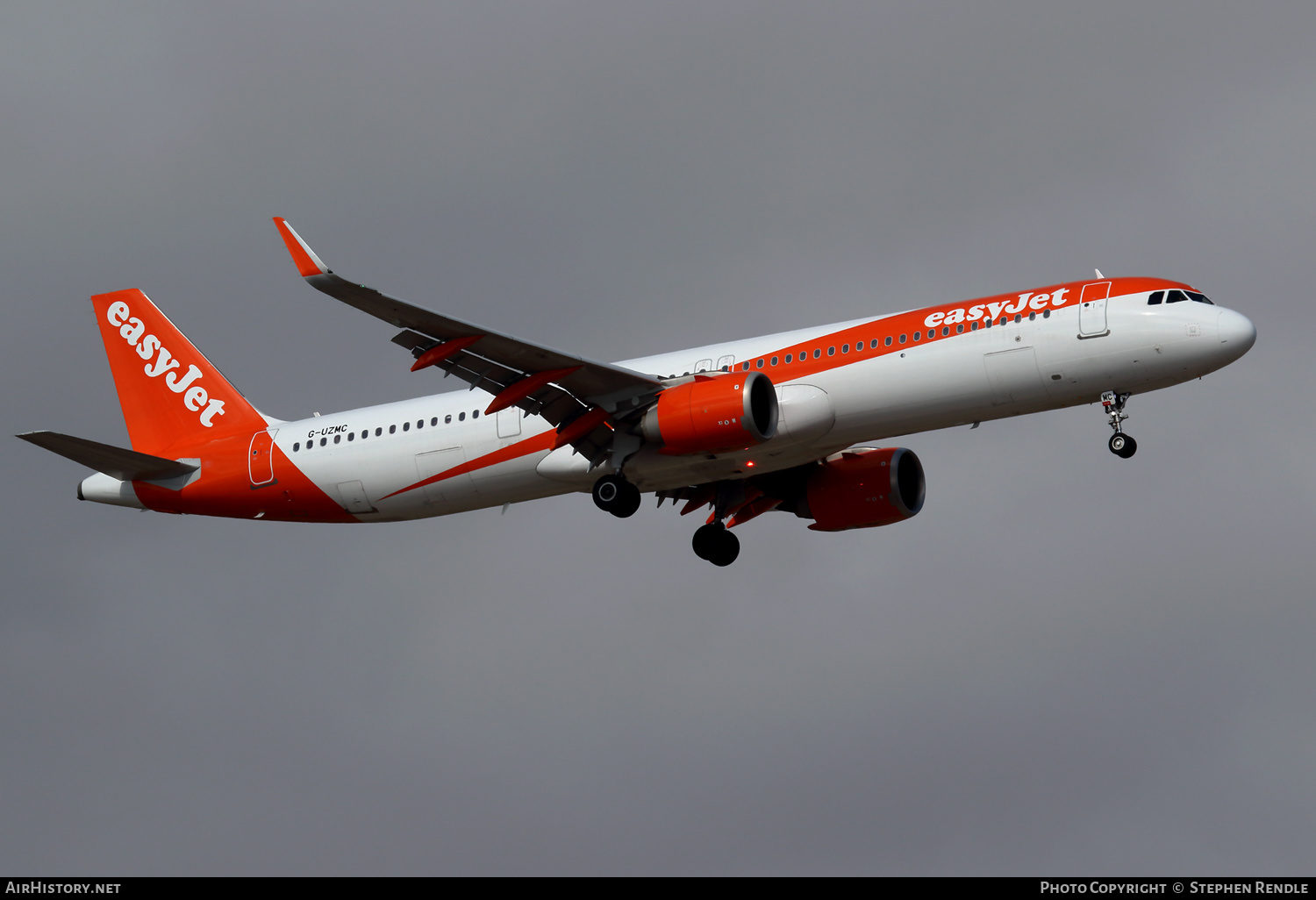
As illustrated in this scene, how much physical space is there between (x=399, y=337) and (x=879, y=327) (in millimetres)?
11427

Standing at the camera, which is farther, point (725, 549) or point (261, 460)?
point (725, 549)

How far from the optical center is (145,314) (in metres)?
51.7

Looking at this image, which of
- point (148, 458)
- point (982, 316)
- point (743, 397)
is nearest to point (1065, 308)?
point (982, 316)

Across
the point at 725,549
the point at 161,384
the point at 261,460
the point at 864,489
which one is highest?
the point at 161,384

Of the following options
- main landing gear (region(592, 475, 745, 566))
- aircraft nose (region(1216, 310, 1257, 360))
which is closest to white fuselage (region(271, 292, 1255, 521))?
aircraft nose (region(1216, 310, 1257, 360))

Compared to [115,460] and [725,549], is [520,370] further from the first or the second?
[115,460]

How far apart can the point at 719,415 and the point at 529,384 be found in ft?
15.8

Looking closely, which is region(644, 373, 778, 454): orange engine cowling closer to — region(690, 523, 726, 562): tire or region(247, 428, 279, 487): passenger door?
region(690, 523, 726, 562): tire

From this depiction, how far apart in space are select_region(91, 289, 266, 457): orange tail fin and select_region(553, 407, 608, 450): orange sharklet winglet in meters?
11.1

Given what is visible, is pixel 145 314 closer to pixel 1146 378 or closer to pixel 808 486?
pixel 808 486

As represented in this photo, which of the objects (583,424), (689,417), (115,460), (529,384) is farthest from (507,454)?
(115,460)

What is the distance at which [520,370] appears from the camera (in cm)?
4131

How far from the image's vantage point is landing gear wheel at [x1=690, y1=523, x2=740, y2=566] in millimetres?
48000
